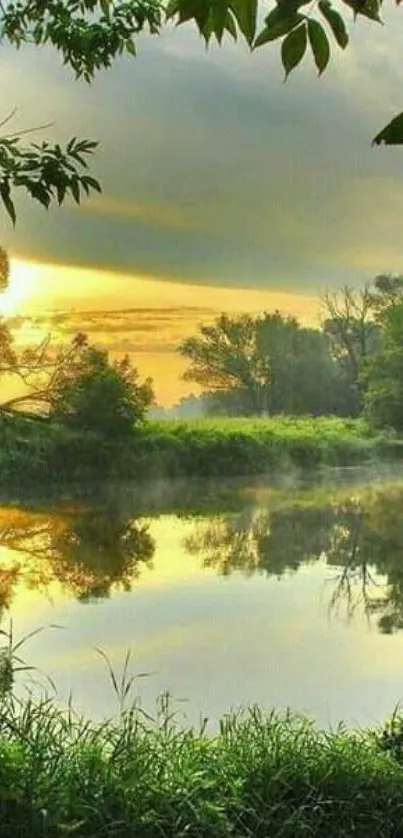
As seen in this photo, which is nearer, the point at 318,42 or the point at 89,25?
the point at 318,42

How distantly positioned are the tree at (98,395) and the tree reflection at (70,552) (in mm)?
188

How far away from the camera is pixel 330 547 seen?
2193 millimetres

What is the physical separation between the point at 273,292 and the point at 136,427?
0.43 m

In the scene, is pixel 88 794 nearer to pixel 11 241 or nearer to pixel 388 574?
pixel 388 574

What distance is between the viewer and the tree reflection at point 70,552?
2066 mm

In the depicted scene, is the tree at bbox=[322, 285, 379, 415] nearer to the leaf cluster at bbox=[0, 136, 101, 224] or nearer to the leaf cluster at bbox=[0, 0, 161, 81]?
the leaf cluster at bbox=[0, 0, 161, 81]

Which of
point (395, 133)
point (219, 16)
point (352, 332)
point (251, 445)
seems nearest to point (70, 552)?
point (251, 445)

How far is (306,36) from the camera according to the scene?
63cm

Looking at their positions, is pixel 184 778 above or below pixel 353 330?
below

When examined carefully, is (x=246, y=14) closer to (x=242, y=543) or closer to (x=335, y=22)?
(x=335, y=22)

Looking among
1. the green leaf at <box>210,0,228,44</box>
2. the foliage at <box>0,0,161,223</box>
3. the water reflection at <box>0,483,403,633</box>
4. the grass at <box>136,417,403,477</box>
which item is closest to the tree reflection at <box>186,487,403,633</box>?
the water reflection at <box>0,483,403,633</box>

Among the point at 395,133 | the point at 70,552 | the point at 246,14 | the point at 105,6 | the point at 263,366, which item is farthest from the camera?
the point at 263,366

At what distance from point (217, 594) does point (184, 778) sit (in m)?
0.49

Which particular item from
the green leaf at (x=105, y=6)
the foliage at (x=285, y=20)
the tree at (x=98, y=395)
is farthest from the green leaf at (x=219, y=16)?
the tree at (x=98, y=395)
